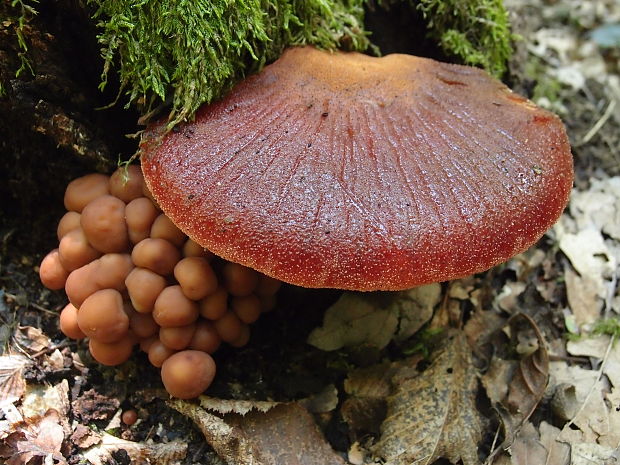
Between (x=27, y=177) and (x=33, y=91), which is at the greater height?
(x=33, y=91)

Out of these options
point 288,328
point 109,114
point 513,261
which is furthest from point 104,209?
point 513,261

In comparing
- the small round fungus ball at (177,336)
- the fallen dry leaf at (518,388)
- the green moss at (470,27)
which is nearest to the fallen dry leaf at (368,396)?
the fallen dry leaf at (518,388)

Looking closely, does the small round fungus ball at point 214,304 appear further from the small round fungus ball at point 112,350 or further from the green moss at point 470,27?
the green moss at point 470,27

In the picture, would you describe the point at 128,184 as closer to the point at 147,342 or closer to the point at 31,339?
the point at 147,342

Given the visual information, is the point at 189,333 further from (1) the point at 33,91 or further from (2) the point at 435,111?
(2) the point at 435,111

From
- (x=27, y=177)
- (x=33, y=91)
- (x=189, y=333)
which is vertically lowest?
(x=189, y=333)

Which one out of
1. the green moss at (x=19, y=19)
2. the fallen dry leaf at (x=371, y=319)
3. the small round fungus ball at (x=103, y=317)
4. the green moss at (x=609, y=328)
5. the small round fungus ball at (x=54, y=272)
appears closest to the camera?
the green moss at (x=19, y=19)
